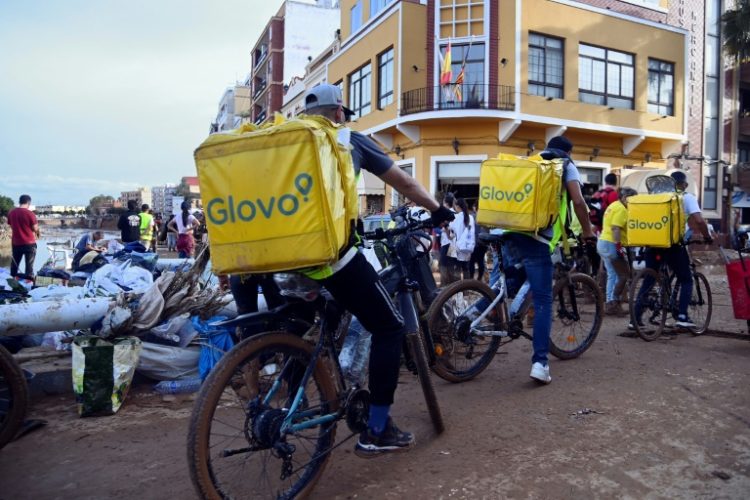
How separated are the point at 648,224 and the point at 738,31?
19948 millimetres

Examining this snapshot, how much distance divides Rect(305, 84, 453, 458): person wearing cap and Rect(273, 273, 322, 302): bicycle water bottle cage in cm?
7

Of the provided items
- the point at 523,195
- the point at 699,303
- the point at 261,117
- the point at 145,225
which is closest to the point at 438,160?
the point at 145,225

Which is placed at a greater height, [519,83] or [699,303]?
[519,83]

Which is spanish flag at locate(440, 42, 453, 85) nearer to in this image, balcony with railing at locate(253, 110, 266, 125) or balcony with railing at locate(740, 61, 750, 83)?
balcony with railing at locate(740, 61, 750, 83)

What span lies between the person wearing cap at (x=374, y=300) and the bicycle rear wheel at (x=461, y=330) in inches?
41.1

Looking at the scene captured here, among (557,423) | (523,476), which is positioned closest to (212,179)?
(523,476)

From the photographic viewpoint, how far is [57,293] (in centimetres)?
477

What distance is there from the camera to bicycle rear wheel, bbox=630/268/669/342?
578cm

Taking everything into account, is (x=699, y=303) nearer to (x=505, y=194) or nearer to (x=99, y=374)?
(x=505, y=194)

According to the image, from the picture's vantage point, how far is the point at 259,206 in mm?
2311

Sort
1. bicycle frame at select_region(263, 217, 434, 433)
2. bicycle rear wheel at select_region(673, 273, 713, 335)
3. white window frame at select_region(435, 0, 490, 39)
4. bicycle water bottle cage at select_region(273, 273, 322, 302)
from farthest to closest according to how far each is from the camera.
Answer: white window frame at select_region(435, 0, 490, 39) < bicycle rear wheel at select_region(673, 273, 713, 335) < bicycle water bottle cage at select_region(273, 273, 322, 302) < bicycle frame at select_region(263, 217, 434, 433)

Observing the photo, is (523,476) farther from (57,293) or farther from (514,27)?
(514,27)

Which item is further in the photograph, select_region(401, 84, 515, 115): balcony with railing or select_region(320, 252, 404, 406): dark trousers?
select_region(401, 84, 515, 115): balcony with railing

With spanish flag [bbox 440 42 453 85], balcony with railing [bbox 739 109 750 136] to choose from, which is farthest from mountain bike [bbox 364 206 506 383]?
balcony with railing [bbox 739 109 750 136]
